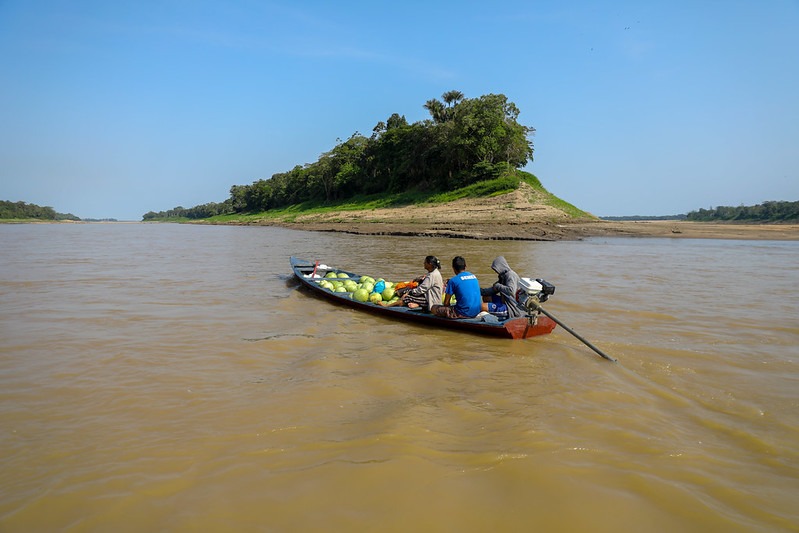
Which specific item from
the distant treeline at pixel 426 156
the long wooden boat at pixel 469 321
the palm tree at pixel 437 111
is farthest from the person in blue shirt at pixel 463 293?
the palm tree at pixel 437 111

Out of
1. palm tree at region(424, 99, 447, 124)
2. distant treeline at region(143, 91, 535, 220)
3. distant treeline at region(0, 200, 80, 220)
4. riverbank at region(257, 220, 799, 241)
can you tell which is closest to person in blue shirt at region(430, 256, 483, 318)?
riverbank at region(257, 220, 799, 241)

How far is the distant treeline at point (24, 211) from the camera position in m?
83.8

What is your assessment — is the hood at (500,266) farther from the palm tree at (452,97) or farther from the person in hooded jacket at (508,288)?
the palm tree at (452,97)

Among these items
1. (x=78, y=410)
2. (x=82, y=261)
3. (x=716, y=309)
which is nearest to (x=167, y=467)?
(x=78, y=410)

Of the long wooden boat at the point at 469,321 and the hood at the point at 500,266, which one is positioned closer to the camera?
the long wooden boat at the point at 469,321

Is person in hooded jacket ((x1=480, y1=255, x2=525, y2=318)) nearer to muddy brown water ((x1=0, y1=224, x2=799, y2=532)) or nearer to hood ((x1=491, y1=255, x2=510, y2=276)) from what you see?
hood ((x1=491, y1=255, x2=510, y2=276))

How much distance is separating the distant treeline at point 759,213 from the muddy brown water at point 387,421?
43.2 m

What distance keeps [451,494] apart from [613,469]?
1.31m

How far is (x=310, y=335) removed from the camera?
7.37 meters

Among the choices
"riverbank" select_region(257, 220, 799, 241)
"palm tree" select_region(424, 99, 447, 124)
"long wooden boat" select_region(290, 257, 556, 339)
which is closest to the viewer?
"long wooden boat" select_region(290, 257, 556, 339)

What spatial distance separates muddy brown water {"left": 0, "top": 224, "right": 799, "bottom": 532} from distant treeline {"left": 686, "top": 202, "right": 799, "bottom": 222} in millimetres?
43235

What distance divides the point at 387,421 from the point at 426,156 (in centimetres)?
4452

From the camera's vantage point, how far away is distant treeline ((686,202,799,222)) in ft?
134

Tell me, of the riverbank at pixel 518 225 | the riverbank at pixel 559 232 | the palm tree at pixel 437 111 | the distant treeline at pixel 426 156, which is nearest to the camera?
the riverbank at pixel 559 232
